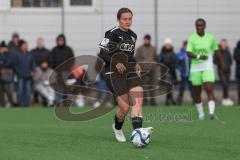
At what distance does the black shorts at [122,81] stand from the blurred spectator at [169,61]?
44.5 ft

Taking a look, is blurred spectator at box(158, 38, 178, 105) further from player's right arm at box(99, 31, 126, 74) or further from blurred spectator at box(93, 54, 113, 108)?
player's right arm at box(99, 31, 126, 74)

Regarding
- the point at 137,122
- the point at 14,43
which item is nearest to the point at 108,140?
the point at 137,122

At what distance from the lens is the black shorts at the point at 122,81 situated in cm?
1319

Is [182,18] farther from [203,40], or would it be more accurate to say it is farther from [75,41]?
[203,40]

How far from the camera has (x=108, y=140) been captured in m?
13.8

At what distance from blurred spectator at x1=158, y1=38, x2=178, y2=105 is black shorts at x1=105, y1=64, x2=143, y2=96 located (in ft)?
44.5

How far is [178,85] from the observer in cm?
2781

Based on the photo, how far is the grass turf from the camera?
1159 centimetres

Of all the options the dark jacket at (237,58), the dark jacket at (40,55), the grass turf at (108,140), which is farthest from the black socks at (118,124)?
the dark jacket at (237,58)

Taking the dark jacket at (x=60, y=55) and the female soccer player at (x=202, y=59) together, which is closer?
the female soccer player at (x=202, y=59)

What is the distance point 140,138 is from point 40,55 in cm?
1489

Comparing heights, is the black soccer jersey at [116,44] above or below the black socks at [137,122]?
above

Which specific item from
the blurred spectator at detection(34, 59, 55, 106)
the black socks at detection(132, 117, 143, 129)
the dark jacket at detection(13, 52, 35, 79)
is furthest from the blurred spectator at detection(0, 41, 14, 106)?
the black socks at detection(132, 117, 143, 129)

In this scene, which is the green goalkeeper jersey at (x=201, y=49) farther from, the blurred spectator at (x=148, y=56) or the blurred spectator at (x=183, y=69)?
the blurred spectator at (x=183, y=69)
